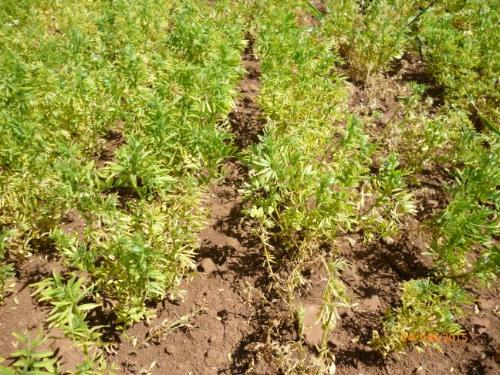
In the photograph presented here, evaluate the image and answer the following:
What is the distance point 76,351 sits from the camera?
2717 mm

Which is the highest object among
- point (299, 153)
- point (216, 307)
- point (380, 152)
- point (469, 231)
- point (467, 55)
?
point (467, 55)

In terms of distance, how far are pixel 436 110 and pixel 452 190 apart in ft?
5.61

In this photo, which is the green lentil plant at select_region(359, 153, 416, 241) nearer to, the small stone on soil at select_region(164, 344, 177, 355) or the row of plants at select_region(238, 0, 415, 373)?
the row of plants at select_region(238, 0, 415, 373)

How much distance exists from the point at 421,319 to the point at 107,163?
2489mm

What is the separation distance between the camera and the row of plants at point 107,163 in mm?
2789

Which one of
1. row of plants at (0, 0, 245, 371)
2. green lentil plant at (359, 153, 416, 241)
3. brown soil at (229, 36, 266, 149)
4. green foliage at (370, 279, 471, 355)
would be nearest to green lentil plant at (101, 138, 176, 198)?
row of plants at (0, 0, 245, 371)

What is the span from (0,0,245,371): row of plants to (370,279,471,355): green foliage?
4.80ft

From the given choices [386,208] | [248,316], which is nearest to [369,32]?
[386,208]

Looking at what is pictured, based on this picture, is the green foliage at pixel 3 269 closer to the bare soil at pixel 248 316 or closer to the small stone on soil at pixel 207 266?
the bare soil at pixel 248 316

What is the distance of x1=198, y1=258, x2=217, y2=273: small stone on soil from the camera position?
3266 millimetres

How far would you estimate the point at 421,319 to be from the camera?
8.92 ft

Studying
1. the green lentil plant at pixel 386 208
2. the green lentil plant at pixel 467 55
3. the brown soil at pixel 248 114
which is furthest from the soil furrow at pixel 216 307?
the green lentil plant at pixel 467 55

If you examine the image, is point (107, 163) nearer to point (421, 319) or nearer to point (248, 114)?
point (248, 114)

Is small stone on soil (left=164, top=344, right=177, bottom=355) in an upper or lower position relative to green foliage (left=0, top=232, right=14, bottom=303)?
lower
